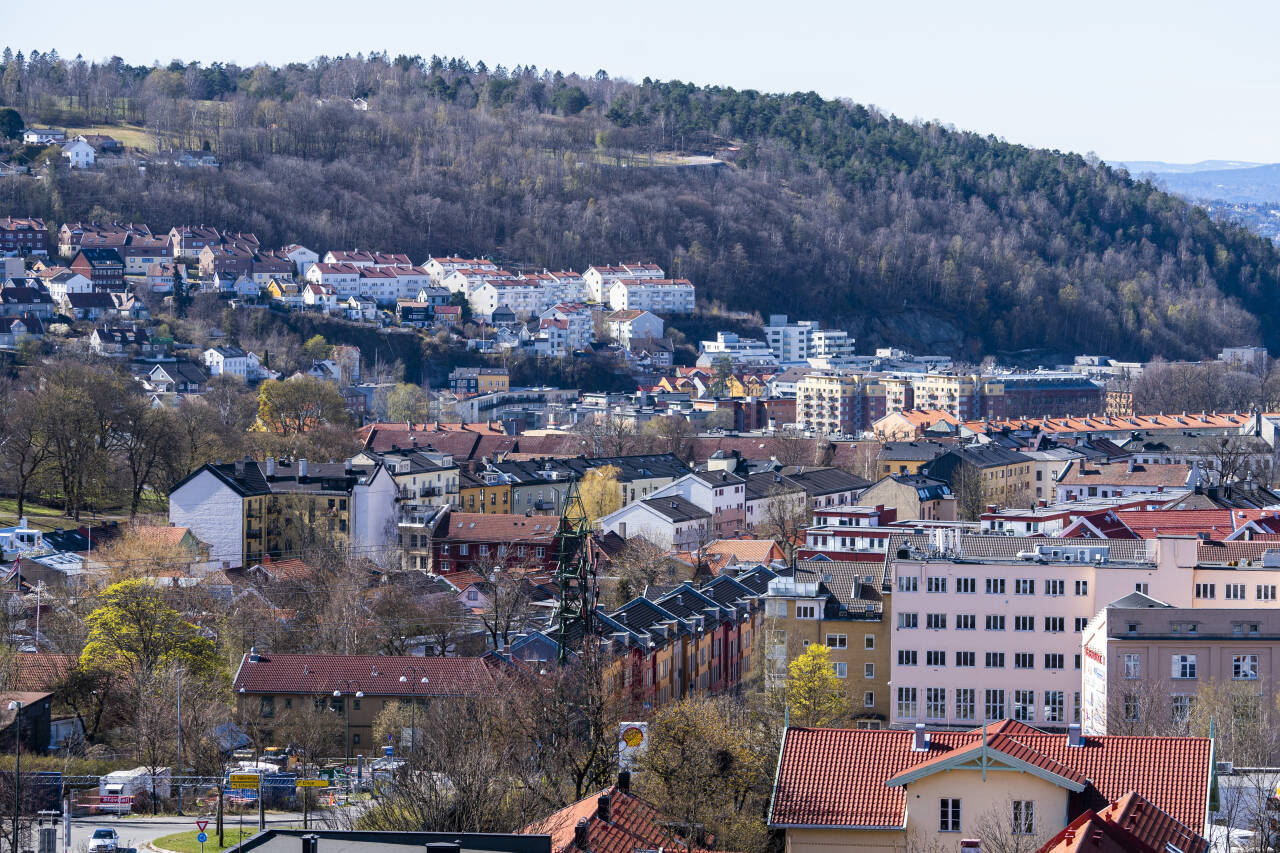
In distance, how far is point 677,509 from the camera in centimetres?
4878

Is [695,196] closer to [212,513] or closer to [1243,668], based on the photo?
[212,513]

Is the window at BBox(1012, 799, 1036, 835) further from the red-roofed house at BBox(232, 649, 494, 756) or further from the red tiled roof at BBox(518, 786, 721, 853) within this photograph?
the red-roofed house at BBox(232, 649, 494, 756)

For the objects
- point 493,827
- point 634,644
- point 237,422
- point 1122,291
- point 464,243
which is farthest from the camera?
point 1122,291

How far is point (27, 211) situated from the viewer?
3856 inches

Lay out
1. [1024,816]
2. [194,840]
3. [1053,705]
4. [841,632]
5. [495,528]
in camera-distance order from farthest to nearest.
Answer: [495,528]
[841,632]
[1053,705]
[194,840]
[1024,816]

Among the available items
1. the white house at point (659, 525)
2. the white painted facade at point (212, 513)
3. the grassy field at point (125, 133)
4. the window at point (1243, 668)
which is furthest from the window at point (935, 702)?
the grassy field at point (125, 133)

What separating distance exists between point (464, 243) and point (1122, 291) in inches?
1671

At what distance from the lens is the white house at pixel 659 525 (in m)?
47.4

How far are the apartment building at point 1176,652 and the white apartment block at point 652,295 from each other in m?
80.6

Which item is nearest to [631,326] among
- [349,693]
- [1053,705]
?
Result: [1053,705]

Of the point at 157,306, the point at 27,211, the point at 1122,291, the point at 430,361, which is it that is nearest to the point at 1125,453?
the point at 430,361

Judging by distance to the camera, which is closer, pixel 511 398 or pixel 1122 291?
pixel 511 398

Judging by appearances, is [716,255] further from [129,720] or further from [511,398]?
[129,720]

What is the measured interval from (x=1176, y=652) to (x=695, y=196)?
102 meters
